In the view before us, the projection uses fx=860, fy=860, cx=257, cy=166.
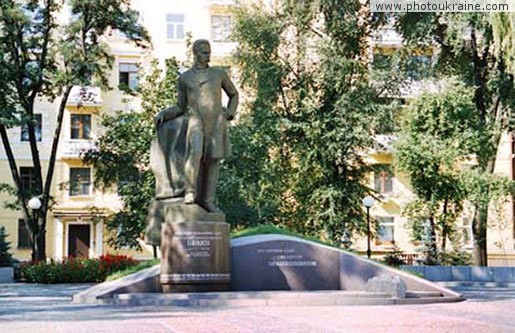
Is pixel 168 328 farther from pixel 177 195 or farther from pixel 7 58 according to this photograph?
pixel 7 58

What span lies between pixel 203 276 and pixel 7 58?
68.5 feet

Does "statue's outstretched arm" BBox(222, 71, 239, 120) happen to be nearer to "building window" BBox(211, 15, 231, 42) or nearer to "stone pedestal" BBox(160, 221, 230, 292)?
"stone pedestal" BBox(160, 221, 230, 292)

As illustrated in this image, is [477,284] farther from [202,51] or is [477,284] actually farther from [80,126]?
[80,126]

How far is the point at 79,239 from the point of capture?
46.7 metres

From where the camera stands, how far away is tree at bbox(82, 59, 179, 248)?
33031 mm

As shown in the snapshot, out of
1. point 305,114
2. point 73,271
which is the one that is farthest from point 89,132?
point 73,271

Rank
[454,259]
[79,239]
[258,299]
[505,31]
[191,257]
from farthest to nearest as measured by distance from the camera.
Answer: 1. [79,239]
2. [454,259]
3. [505,31]
4. [191,257]
5. [258,299]

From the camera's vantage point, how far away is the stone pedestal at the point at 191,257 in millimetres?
14617

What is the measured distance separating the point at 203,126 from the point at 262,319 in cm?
547

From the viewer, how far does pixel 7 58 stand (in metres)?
32.7

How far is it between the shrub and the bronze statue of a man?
567 inches

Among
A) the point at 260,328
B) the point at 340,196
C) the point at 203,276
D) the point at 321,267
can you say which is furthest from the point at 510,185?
the point at 260,328

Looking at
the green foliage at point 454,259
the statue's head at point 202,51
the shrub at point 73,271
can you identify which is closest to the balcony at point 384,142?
the green foliage at point 454,259

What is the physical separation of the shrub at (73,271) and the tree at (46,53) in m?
3.82
